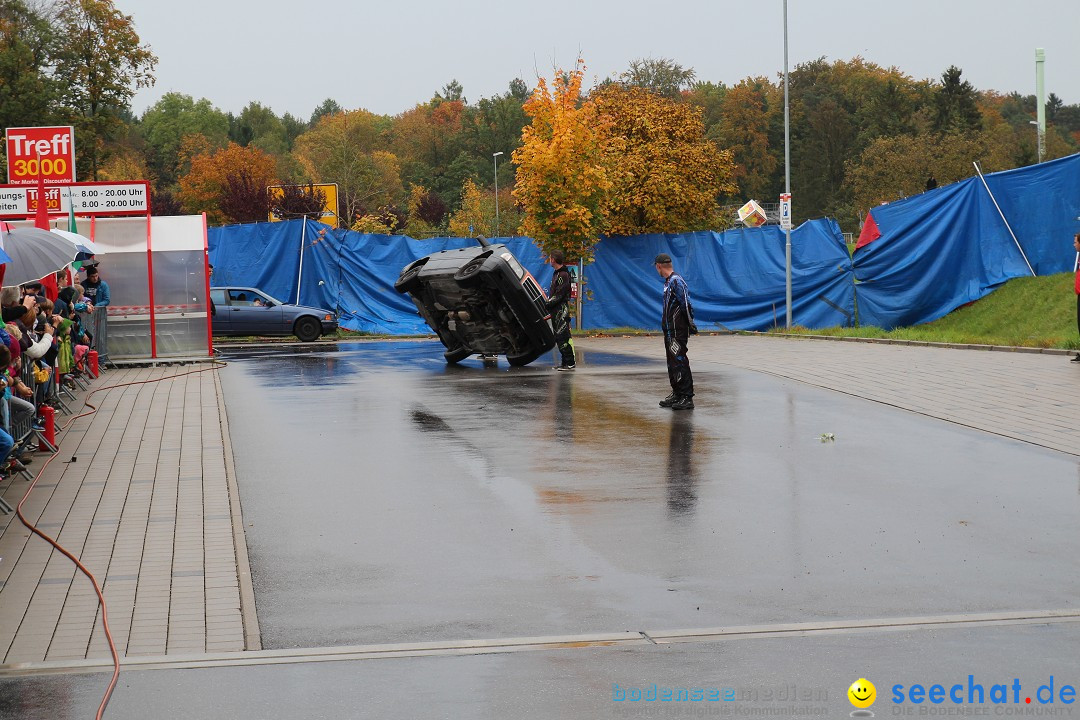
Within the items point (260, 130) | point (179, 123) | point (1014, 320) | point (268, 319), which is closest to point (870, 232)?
point (1014, 320)

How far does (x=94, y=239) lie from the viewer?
72.3 ft

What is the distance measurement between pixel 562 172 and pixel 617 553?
23.5 m

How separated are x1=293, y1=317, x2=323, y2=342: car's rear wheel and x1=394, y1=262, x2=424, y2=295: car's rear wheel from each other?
10677 millimetres

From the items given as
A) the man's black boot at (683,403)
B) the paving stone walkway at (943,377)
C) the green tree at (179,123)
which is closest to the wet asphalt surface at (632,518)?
the man's black boot at (683,403)

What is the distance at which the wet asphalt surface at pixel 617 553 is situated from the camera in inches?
199

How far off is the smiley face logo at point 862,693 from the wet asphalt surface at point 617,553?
5 centimetres

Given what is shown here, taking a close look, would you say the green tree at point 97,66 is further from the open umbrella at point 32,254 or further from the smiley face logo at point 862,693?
the smiley face logo at point 862,693

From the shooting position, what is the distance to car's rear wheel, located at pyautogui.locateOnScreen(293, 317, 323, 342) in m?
30.2

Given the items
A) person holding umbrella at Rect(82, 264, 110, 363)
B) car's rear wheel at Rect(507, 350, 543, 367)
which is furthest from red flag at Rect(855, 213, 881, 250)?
person holding umbrella at Rect(82, 264, 110, 363)

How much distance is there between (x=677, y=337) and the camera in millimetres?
14016

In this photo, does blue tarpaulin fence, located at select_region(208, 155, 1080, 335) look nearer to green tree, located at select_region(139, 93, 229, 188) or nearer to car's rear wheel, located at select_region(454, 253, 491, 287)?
car's rear wheel, located at select_region(454, 253, 491, 287)

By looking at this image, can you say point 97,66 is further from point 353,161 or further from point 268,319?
point 353,161

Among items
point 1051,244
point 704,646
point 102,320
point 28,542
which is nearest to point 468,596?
point 704,646

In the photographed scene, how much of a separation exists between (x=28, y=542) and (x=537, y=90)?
24289 mm
